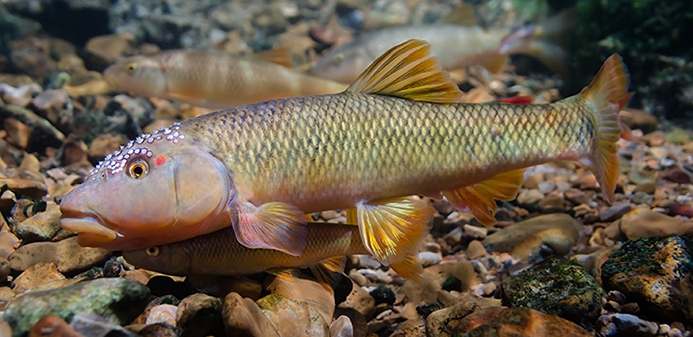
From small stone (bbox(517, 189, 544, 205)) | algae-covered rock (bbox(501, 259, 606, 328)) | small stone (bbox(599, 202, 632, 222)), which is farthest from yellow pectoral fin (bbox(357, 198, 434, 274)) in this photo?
small stone (bbox(517, 189, 544, 205))

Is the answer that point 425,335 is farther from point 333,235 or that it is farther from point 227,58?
point 227,58

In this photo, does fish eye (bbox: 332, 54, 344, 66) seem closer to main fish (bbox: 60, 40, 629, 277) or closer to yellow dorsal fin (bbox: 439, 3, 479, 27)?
yellow dorsal fin (bbox: 439, 3, 479, 27)

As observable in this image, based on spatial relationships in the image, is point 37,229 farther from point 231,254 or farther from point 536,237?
point 536,237

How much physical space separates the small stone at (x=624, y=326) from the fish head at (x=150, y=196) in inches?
83.6

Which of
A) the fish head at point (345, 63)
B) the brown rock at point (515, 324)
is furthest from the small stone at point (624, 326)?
the fish head at point (345, 63)

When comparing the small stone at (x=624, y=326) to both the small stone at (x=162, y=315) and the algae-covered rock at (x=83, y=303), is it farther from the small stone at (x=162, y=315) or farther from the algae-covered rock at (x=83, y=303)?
the algae-covered rock at (x=83, y=303)

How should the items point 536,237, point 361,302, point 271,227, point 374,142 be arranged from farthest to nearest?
point 536,237 < point 361,302 < point 374,142 < point 271,227

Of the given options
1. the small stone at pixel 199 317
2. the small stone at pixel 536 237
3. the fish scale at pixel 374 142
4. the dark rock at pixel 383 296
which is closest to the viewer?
the small stone at pixel 199 317

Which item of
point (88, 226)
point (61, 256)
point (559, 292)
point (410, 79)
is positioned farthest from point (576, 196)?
point (61, 256)

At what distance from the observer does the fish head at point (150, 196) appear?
7.04 ft

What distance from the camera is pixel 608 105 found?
3006mm

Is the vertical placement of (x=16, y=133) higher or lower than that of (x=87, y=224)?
higher

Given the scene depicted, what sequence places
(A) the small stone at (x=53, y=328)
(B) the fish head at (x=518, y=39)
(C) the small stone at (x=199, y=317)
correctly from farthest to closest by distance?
1. (B) the fish head at (x=518, y=39)
2. (C) the small stone at (x=199, y=317)
3. (A) the small stone at (x=53, y=328)

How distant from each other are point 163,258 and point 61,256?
31.1 inches
